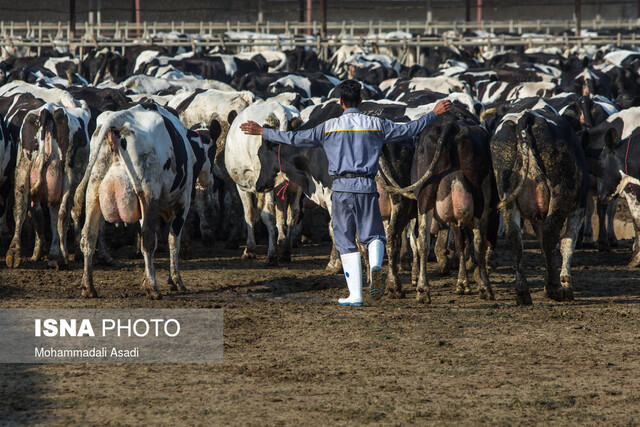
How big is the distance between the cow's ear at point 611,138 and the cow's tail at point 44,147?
21.9ft

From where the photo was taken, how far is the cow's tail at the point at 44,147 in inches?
448

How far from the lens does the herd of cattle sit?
8.83m

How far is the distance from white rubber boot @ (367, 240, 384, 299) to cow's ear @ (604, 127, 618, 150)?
15.0 feet

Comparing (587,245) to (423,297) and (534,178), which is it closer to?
(534,178)

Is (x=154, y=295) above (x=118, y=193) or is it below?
below

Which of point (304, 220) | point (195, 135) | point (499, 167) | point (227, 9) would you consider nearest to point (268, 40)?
point (227, 9)

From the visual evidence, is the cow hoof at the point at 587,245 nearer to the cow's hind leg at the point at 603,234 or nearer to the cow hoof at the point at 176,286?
the cow's hind leg at the point at 603,234

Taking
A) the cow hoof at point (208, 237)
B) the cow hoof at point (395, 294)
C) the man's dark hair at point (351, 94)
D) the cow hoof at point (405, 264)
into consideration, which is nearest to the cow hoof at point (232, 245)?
the cow hoof at point (208, 237)

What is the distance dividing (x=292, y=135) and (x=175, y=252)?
7.43ft

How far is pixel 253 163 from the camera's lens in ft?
42.0

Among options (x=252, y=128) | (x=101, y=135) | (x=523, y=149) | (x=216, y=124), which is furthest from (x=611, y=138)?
(x=101, y=135)

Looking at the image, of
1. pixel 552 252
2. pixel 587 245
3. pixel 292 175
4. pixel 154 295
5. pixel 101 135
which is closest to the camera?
pixel 552 252

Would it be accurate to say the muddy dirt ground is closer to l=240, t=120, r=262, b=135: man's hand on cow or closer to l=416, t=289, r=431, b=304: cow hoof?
l=416, t=289, r=431, b=304: cow hoof

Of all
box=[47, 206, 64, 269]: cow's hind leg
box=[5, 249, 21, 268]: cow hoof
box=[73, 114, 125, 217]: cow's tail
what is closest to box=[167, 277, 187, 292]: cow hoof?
box=[73, 114, 125, 217]: cow's tail
